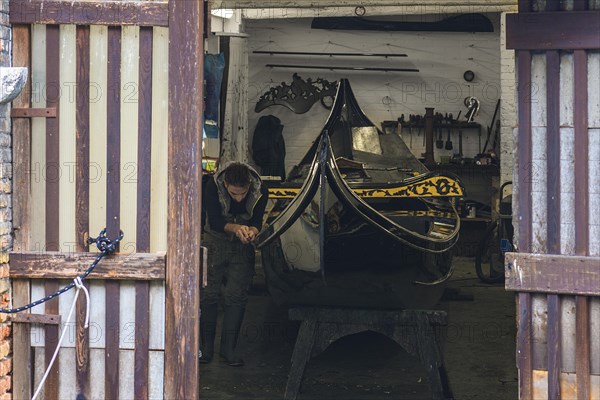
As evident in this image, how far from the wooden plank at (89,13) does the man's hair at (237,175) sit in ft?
11.3

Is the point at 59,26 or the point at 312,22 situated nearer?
the point at 59,26

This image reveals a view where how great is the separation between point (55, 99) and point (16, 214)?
2.08 feet

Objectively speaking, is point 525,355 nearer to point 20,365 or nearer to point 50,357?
point 50,357

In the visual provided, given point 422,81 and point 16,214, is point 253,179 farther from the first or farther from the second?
point 422,81

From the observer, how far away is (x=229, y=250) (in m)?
8.17

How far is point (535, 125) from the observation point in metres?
4.63

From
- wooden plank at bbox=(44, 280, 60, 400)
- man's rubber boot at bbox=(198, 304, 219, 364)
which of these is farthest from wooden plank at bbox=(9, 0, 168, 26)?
man's rubber boot at bbox=(198, 304, 219, 364)

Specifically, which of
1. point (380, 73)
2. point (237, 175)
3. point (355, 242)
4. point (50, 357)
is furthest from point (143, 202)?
point (380, 73)

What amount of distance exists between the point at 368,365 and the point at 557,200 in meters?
3.88

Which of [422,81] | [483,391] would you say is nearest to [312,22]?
[422,81]

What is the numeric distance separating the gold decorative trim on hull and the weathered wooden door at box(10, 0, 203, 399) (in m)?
4.14

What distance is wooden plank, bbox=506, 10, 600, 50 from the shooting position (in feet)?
14.7

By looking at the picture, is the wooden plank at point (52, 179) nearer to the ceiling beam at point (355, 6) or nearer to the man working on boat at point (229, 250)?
the man working on boat at point (229, 250)

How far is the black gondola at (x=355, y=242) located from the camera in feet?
24.7
